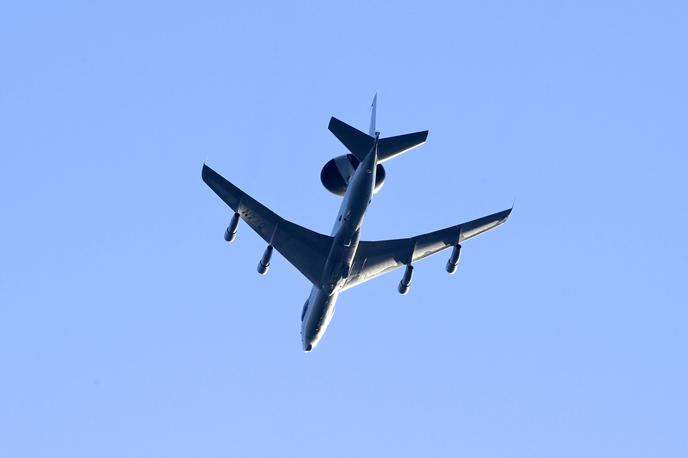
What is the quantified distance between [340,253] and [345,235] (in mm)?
1441

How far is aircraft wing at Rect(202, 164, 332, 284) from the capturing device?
56594mm

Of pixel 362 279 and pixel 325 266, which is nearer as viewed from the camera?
pixel 325 266

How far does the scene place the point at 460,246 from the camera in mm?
59656

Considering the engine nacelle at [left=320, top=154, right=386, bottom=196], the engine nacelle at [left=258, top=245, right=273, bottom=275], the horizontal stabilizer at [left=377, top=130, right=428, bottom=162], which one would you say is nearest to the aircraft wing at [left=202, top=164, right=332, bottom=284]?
the engine nacelle at [left=258, top=245, right=273, bottom=275]

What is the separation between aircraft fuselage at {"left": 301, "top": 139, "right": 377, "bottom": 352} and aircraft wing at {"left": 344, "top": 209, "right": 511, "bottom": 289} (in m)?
1.94

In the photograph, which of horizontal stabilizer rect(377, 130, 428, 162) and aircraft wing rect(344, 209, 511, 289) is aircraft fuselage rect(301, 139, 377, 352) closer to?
horizontal stabilizer rect(377, 130, 428, 162)

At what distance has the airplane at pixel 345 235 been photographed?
5394 centimetres

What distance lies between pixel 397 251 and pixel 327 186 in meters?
5.71

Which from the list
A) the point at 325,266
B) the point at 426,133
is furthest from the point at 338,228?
the point at 426,133

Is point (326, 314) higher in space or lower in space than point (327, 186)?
lower

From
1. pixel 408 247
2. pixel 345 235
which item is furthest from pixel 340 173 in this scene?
pixel 408 247

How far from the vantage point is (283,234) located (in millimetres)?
59156

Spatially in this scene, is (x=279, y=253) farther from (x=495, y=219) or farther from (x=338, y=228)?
(x=495, y=219)

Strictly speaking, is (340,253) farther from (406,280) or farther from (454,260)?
(454,260)
